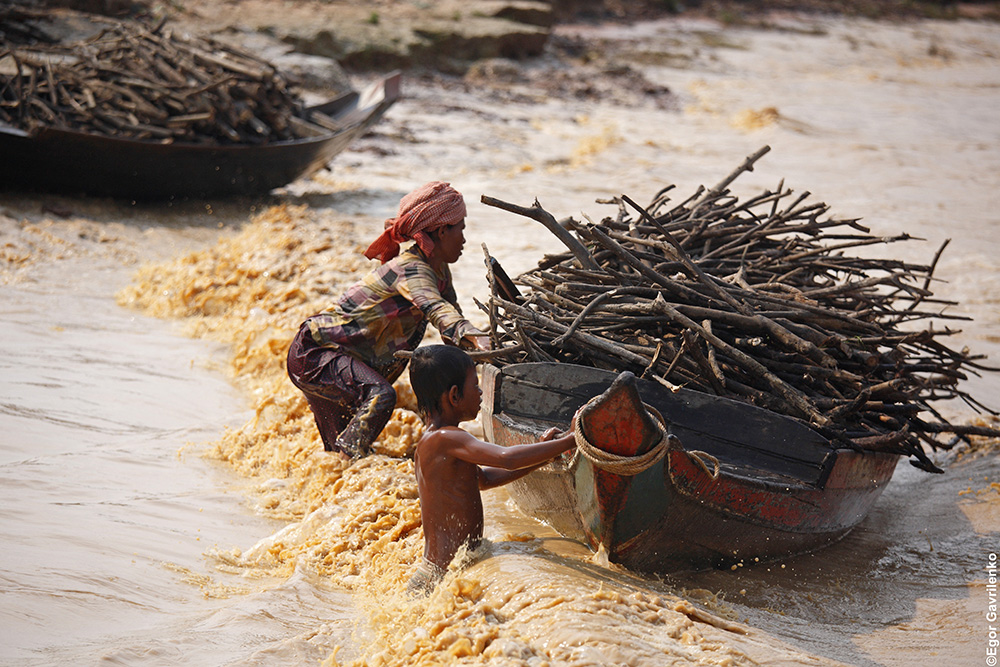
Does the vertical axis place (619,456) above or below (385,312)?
above

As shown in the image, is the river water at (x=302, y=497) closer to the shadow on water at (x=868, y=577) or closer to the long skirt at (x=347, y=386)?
the shadow on water at (x=868, y=577)

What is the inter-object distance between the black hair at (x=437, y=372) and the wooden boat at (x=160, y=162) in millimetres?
6689

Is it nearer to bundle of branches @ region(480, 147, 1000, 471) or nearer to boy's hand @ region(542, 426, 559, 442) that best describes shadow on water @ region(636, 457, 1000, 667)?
bundle of branches @ region(480, 147, 1000, 471)

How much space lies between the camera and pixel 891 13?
1112 inches

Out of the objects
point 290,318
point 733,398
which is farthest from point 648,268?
point 290,318

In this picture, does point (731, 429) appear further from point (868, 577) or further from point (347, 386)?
point (347, 386)

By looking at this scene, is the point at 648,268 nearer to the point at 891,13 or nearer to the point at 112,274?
the point at 112,274

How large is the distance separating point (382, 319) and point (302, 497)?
3.31 ft

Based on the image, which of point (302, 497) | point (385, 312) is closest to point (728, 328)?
point (385, 312)

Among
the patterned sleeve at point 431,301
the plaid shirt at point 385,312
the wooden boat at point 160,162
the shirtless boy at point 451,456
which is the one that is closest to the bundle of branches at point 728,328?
the patterned sleeve at point 431,301

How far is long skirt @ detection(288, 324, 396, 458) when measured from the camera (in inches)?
155

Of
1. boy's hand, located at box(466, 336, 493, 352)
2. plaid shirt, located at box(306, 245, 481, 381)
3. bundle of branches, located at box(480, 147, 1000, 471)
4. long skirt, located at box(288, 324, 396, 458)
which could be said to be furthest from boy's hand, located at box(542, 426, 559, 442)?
long skirt, located at box(288, 324, 396, 458)

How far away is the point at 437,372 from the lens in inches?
112

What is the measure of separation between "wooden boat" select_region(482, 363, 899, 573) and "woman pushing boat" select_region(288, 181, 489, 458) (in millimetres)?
566
